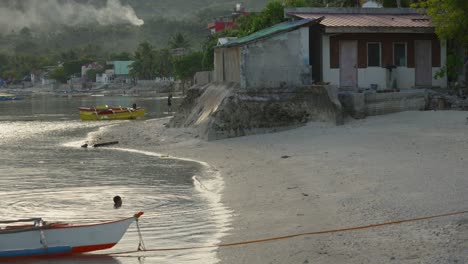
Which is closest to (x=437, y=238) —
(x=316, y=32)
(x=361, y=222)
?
(x=361, y=222)

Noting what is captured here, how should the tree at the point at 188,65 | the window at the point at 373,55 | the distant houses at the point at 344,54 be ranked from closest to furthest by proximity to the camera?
the distant houses at the point at 344,54 < the window at the point at 373,55 < the tree at the point at 188,65

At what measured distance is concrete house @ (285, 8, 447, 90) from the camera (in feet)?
95.6

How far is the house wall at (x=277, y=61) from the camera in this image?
1106 inches

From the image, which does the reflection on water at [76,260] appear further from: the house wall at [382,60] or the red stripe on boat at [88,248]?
the house wall at [382,60]

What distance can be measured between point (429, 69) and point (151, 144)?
1291cm

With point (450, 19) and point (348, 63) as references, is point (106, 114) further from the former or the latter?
point (450, 19)

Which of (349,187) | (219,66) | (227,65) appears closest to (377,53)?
(227,65)

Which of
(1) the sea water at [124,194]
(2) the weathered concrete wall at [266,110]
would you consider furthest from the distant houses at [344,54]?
(1) the sea water at [124,194]

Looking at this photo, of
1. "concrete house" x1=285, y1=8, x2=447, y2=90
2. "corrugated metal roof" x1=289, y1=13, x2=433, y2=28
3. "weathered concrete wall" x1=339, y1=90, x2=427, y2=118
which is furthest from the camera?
"concrete house" x1=285, y1=8, x2=447, y2=90

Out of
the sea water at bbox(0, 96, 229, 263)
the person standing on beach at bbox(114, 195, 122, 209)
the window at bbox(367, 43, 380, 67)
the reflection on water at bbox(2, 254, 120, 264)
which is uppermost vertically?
the window at bbox(367, 43, 380, 67)

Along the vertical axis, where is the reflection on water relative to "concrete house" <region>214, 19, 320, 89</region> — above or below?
below

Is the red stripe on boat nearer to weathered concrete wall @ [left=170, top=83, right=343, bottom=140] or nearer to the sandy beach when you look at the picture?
the sandy beach

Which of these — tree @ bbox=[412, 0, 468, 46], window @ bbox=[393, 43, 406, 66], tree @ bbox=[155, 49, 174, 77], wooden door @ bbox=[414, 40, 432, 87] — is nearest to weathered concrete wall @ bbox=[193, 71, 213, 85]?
window @ bbox=[393, 43, 406, 66]

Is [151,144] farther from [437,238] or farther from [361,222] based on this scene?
[437,238]
